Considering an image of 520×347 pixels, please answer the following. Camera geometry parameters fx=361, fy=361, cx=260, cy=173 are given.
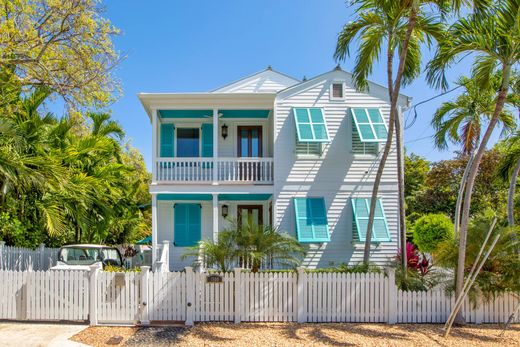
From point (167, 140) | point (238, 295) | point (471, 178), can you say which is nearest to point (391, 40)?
point (471, 178)

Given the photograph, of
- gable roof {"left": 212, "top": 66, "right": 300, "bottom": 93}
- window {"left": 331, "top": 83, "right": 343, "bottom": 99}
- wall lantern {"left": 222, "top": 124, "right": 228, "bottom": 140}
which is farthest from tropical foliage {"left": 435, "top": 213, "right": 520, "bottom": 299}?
gable roof {"left": 212, "top": 66, "right": 300, "bottom": 93}

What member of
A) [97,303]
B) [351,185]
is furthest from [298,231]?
[97,303]

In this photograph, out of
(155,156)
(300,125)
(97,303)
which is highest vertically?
(300,125)

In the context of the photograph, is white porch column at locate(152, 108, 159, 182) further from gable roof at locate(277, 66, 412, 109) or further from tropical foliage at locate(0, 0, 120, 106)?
gable roof at locate(277, 66, 412, 109)

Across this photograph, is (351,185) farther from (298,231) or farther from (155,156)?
(155,156)

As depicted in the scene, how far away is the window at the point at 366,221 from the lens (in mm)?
12141

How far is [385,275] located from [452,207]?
22414mm

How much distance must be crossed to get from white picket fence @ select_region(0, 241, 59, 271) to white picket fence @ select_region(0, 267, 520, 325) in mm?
3098

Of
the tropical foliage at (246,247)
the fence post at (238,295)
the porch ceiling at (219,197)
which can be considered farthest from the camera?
the porch ceiling at (219,197)

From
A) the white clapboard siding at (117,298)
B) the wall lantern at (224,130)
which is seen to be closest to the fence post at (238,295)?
the white clapboard siding at (117,298)

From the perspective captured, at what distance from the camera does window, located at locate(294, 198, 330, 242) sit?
12.0 meters

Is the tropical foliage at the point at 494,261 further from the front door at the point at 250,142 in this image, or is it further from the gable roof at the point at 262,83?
the gable roof at the point at 262,83

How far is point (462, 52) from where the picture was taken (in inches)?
298

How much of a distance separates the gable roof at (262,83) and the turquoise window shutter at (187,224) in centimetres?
608
